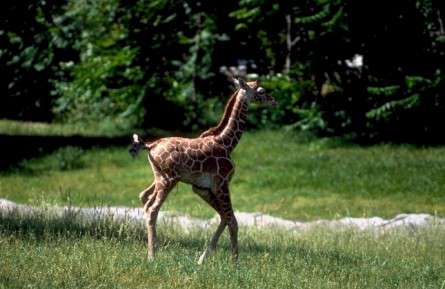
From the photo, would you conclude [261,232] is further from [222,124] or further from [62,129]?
[62,129]

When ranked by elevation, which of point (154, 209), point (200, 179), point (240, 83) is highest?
point (240, 83)

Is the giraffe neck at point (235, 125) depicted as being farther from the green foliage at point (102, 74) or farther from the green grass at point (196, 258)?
the green foliage at point (102, 74)

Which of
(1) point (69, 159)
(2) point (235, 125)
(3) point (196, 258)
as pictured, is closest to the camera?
(3) point (196, 258)

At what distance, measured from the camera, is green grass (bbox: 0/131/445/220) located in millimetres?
18203

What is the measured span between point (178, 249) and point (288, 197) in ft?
25.5

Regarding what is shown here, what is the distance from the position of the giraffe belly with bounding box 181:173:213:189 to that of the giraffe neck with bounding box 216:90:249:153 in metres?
0.42

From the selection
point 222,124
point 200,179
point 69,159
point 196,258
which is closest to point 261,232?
point 222,124

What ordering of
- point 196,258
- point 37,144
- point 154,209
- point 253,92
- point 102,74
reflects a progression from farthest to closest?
point 102,74 → point 37,144 → point 253,92 → point 196,258 → point 154,209

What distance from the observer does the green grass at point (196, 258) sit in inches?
376

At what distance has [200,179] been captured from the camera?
418 inches

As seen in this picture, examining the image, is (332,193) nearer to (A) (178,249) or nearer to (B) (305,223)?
(B) (305,223)

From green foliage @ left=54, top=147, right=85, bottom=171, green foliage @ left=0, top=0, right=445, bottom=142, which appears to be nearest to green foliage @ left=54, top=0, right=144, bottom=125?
green foliage @ left=0, top=0, right=445, bottom=142

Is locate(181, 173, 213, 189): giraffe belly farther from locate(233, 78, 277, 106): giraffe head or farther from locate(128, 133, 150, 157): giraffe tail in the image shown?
→ locate(233, 78, 277, 106): giraffe head

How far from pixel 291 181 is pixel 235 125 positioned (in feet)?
30.1
